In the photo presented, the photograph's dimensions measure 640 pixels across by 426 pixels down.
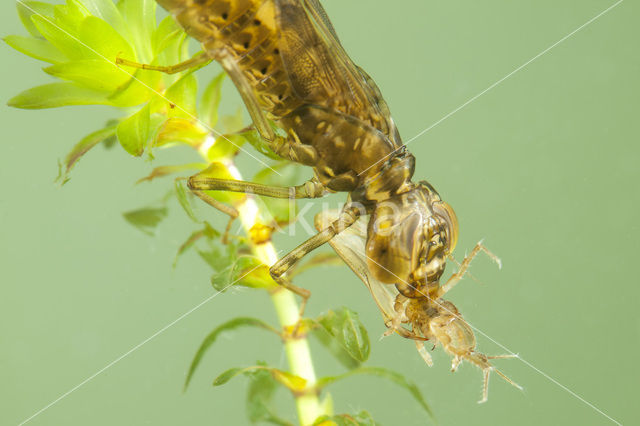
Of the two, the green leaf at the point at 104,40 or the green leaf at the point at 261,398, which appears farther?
the green leaf at the point at 261,398

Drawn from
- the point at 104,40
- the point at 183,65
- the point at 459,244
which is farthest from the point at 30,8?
the point at 459,244

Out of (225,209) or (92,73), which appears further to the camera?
(225,209)

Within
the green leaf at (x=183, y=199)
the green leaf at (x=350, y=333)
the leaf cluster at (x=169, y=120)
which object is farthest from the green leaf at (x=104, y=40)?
the green leaf at (x=350, y=333)

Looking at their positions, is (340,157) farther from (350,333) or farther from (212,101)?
(350,333)

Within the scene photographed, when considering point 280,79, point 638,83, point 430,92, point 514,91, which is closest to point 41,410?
point 280,79

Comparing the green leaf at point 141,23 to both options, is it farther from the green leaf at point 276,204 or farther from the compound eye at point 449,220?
the compound eye at point 449,220
